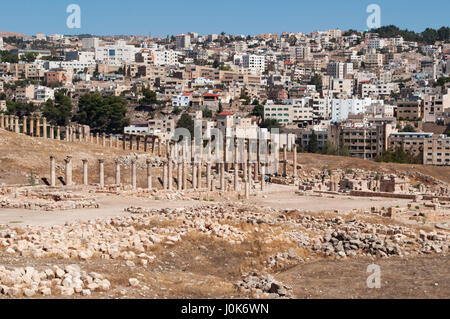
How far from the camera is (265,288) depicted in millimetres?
18188

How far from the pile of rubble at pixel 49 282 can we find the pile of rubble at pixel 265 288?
323cm

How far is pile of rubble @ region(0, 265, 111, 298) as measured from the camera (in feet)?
53.1

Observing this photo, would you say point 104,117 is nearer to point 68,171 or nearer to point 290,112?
point 290,112

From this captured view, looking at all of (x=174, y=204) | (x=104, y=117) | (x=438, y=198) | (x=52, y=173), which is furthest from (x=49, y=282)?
(x=104, y=117)

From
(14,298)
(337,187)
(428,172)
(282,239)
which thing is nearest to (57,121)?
(428,172)

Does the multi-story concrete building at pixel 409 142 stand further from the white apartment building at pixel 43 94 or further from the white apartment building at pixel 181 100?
the white apartment building at pixel 43 94

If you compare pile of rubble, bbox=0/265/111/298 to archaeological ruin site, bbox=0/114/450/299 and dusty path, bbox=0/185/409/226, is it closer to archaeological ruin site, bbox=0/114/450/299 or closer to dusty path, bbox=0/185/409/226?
archaeological ruin site, bbox=0/114/450/299

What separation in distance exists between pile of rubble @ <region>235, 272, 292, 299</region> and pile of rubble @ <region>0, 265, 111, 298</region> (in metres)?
3.23

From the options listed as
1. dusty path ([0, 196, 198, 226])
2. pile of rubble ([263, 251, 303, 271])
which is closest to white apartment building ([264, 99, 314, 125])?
dusty path ([0, 196, 198, 226])

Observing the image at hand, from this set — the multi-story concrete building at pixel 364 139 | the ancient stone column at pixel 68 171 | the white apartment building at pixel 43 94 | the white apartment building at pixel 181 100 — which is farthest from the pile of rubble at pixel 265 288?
the white apartment building at pixel 43 94

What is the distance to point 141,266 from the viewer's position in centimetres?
1997

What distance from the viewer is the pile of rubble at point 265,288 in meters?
17.8

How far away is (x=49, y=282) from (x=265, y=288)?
4869 millimetres

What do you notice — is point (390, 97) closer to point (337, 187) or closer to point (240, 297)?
point (337, 187)
